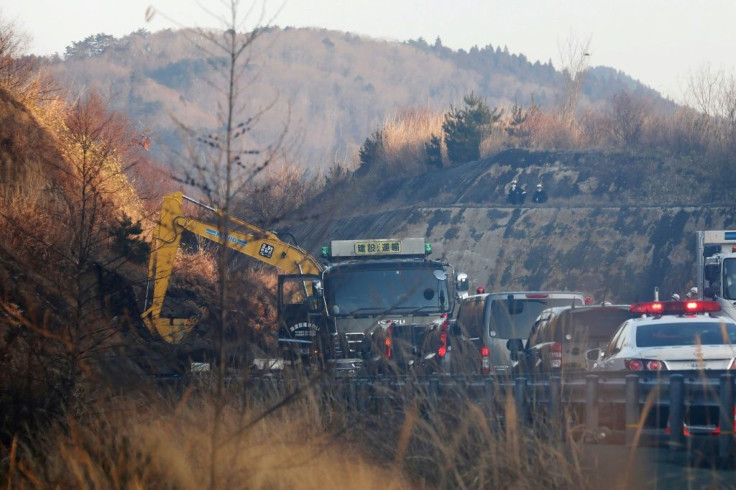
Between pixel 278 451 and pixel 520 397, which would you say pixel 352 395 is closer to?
pixel 520 397

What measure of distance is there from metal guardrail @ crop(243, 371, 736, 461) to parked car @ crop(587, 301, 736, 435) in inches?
66.4

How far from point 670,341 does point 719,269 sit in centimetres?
983

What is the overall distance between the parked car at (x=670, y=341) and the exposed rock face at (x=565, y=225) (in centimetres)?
3030

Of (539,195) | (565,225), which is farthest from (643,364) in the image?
(539,195)

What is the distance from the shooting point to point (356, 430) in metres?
9.17

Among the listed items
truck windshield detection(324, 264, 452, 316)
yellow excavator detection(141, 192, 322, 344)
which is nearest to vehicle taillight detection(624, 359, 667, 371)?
truck windshield detection(324, 264, 452, 316)

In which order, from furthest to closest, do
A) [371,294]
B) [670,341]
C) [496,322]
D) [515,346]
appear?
[371,294] < [496,322] < [515,346] < [670,341]

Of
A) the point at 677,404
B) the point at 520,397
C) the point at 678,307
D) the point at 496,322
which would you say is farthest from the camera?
the point at 496,322

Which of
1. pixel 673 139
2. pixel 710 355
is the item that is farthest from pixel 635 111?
pixel 710 355

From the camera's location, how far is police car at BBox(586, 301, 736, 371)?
1264 cm

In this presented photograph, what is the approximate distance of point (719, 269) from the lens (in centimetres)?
2233

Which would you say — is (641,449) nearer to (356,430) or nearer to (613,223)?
(356,430)

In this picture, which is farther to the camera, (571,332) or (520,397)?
(571,332)

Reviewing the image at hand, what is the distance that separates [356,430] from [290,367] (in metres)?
2.63
